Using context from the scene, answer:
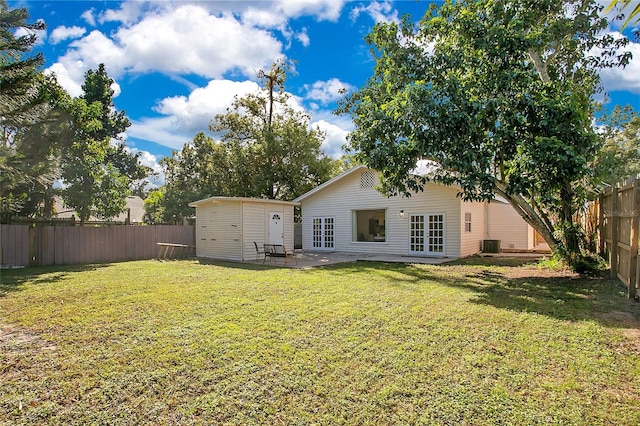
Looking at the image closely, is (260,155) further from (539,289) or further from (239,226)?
(539,289)

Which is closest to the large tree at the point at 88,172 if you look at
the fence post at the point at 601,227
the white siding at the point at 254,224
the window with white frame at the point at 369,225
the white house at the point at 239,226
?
the white house at the point at 239,226

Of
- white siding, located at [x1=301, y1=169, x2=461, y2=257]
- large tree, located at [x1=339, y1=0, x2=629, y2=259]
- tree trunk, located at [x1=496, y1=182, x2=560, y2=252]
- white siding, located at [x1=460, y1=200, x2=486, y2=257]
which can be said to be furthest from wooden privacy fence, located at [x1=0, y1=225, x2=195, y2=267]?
tree trunk, located at [x1=496, y1=182, x2=560, y2=252]

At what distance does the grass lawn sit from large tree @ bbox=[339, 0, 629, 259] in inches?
108

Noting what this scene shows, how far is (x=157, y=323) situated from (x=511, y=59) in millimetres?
9300

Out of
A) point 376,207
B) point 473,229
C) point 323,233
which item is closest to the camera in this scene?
point 473,229

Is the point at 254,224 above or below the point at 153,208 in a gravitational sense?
below

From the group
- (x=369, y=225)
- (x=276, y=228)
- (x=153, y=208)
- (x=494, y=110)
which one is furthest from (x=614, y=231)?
(x=153, y=208)

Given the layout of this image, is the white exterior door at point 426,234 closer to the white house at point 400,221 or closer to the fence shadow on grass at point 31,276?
the white house at point 400,221

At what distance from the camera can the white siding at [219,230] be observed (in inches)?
541

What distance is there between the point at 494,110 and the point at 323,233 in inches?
436

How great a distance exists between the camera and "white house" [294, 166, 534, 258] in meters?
14.4

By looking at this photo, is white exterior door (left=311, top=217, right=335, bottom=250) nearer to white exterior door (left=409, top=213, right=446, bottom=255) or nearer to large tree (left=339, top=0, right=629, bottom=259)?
white exterior door (left=409, top=213, right=446, bottom=255)

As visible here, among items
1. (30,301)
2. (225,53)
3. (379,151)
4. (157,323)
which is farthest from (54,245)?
(379,151)

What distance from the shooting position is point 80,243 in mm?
12875
